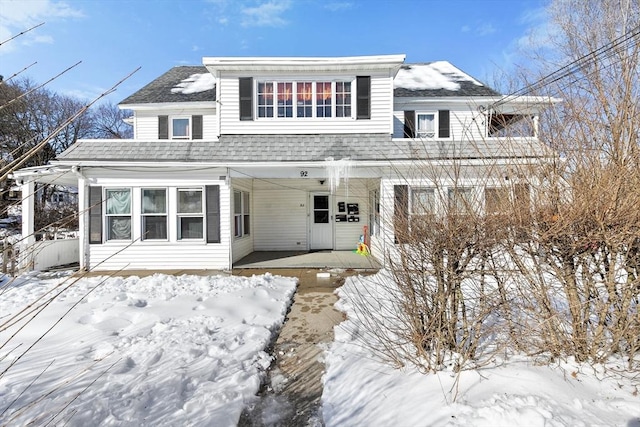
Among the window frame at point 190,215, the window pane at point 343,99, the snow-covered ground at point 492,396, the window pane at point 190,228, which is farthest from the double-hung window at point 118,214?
the snow-covered ground at point 492,396

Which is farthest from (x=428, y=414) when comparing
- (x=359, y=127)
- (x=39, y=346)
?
(x=359, y=127)

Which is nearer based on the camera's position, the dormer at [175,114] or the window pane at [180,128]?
the dormer at [175,114]

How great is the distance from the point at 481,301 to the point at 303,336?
2574mm

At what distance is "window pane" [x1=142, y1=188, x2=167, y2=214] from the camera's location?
8.78 meters

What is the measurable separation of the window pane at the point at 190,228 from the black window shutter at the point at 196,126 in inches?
155

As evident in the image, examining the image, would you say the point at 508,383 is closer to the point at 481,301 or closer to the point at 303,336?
the point at 481,301

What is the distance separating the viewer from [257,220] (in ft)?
38.8

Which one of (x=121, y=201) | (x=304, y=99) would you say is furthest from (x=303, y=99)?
(x=121, y=201)

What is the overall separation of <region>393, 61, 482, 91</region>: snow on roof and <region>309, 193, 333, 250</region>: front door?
5.26 meters

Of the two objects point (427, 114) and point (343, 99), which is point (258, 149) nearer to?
point (343, 99)

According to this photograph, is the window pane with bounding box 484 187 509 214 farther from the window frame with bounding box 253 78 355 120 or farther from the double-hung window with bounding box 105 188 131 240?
the double-hung window with bounding box 105 188 131 240

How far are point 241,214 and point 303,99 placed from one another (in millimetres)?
4108

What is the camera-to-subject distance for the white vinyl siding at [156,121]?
11383mm

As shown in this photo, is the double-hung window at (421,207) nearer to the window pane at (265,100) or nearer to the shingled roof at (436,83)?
the window pane at (265,100)
